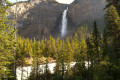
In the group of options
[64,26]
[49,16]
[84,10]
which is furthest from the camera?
[49,16]

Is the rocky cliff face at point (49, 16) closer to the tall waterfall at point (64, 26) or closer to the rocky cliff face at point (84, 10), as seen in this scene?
the rocky cliff face at point (84, 10)

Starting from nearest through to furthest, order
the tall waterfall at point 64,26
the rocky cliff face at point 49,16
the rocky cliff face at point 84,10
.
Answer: the rocky cliff face at point 49,16, the tall waterfall at point 64,26, the rocky cliff face at point 84,10

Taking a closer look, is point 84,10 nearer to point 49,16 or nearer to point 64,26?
point 64,26

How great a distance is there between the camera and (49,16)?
118 m

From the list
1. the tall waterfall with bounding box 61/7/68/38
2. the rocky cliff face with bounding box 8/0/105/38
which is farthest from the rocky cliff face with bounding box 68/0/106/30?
the tall waterfall with bounding box 61/7/68/38

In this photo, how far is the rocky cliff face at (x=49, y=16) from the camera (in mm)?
103812

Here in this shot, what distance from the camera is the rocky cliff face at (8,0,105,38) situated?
103812mm

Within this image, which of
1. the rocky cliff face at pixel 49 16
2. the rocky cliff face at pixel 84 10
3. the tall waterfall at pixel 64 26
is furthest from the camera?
the rocky cliff face at pixel 84 10

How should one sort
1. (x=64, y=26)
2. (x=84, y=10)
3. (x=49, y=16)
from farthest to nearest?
(x=49, y=16), (x=84, y=10), (x=64, y=26)

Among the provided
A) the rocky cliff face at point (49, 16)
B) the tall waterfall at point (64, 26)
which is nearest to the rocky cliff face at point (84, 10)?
the rocky cliff face at point (49, 16)

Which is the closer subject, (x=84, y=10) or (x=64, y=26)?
A: (x=64, y=26)

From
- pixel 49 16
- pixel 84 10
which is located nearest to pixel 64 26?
pixel 49 16

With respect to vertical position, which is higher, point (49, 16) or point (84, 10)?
point (84, 10)

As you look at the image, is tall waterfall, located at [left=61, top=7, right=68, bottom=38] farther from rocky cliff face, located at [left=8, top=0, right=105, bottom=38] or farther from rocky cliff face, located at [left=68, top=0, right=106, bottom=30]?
rocky cliff face, located at [left=68, top=0, right=106, bottom=30]
